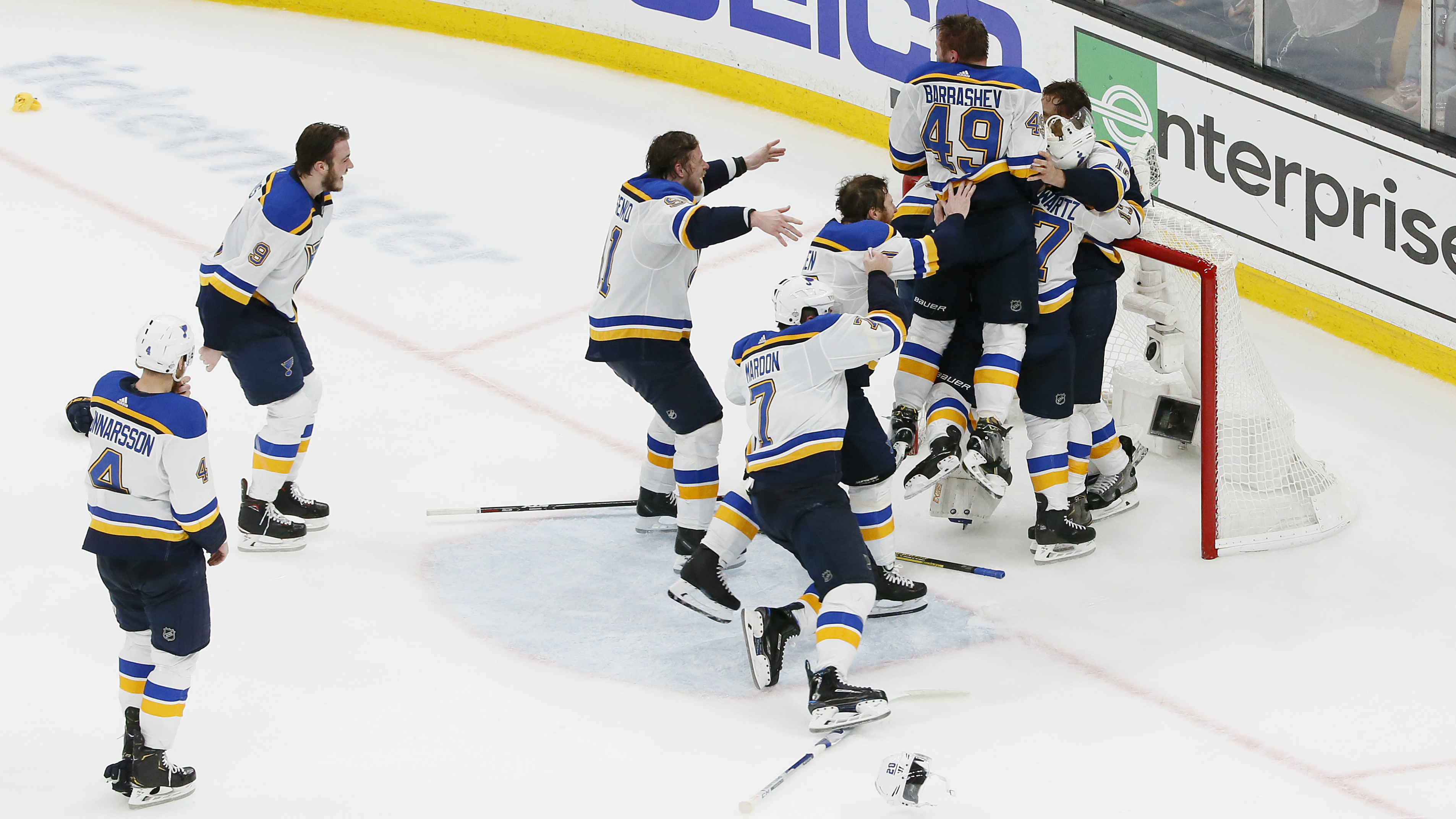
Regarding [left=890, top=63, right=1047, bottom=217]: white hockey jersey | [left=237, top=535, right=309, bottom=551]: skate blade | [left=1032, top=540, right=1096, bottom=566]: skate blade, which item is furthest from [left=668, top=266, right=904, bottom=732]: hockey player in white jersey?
[left=237, top=535, right=309, bottom=551]: skate blade

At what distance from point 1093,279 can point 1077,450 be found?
547 mm

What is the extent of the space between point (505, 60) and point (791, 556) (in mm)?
5681

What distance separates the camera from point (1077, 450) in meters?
5.46

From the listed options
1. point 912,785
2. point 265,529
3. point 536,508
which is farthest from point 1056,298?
point 265,529

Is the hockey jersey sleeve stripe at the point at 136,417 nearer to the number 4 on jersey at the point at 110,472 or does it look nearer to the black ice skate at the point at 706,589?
the number 4 on jersey at the point at 110,472

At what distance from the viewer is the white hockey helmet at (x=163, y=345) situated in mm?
3939

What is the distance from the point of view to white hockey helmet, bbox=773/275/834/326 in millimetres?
4590

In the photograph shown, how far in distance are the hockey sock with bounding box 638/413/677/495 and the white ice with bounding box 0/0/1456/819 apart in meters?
0.18

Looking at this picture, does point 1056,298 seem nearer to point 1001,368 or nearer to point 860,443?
point 1001,368

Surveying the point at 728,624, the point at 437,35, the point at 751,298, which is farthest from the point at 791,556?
the point at 437,35

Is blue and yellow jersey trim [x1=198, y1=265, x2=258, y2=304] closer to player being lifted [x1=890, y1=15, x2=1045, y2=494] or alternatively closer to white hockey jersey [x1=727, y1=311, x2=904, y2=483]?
white hockey jersey [x1=727, y1=311, x2=904, y2=483]

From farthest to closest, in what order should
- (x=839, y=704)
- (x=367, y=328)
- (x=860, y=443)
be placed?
1. (x=367, y=328)
2. (x=860, y=443)
3. (x=839, y=704)

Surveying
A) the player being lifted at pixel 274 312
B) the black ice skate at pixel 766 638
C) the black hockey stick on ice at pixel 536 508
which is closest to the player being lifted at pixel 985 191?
the black ice skate at pixel 766 638

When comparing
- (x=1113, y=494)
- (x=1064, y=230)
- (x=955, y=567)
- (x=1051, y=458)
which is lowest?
(x=955, y=567)
